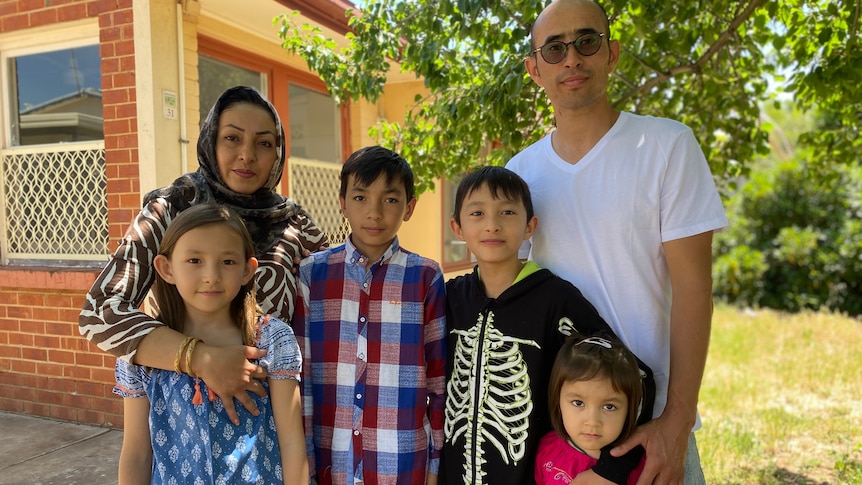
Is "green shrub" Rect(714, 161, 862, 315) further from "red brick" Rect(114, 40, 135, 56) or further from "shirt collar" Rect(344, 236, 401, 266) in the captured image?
"shirt collar" Rect(344, 236, 401, 266)

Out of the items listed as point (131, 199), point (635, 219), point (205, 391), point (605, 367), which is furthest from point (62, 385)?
point (635, 219)

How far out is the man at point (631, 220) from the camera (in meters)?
1.54

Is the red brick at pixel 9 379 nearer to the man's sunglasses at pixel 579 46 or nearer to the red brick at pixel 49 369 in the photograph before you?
the red brick at pixel 49 369

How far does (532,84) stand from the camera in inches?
124

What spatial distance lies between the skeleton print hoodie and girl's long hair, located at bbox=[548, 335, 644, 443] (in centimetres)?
6

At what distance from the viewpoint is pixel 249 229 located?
72.0 inches

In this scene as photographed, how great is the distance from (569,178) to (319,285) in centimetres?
83

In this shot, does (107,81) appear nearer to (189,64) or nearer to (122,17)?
(122,17)

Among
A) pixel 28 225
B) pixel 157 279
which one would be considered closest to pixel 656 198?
pixel 157 279

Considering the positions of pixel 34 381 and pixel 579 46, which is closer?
pixel 579 46

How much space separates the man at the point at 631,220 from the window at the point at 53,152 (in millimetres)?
3491

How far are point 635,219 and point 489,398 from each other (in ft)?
2.14

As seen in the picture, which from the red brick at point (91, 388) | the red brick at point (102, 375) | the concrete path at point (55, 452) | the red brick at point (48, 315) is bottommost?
the concrete path at point (55, 452)

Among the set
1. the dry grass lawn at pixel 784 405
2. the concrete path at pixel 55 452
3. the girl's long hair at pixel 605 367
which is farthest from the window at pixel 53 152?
the dry grass lawn at pixel 784 405
